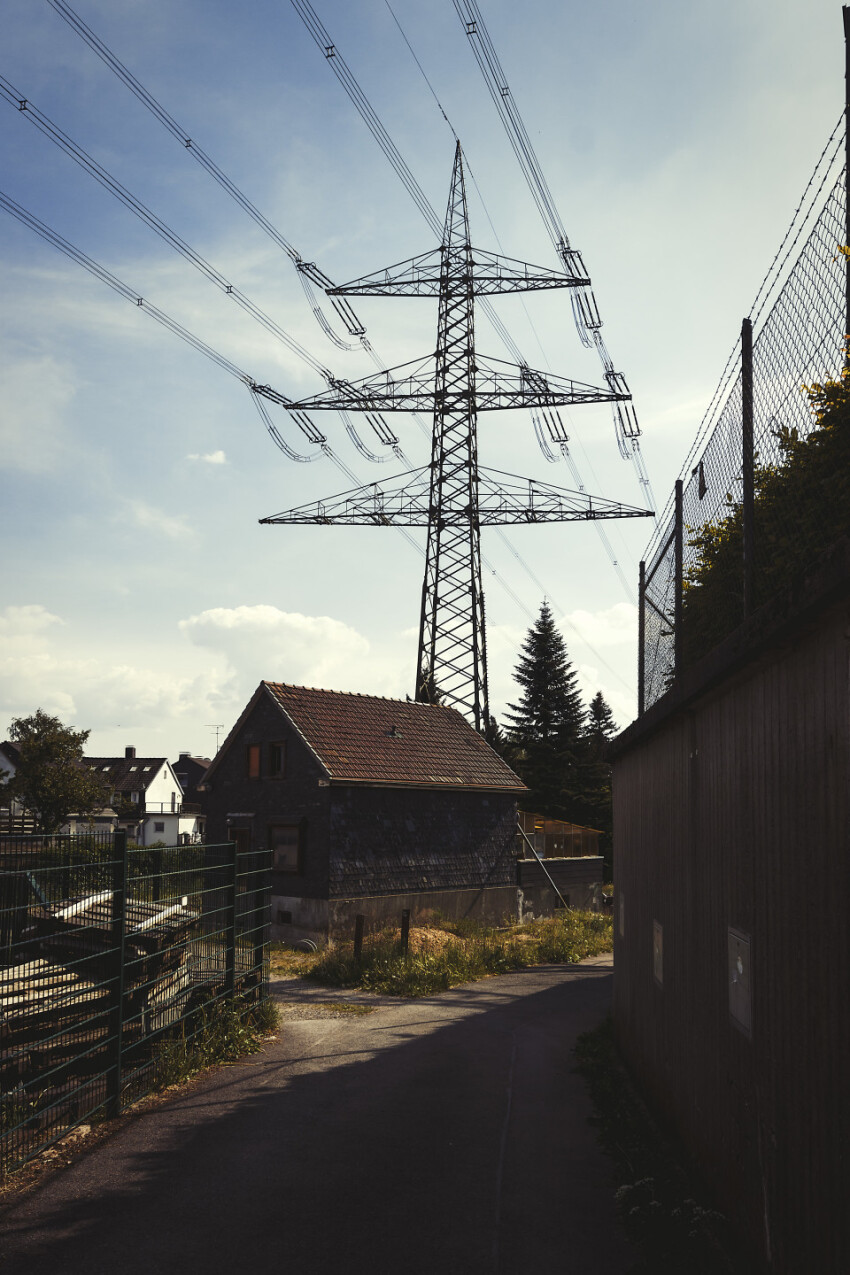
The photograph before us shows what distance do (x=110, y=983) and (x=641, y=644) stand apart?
7957 mm

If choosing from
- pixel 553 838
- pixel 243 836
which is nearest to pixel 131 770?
pixel 553 838

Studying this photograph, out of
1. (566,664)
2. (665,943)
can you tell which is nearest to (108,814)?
(566,664)

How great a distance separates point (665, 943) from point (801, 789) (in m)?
4.56

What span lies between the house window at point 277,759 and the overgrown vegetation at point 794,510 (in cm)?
2166

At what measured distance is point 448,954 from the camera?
20.7m

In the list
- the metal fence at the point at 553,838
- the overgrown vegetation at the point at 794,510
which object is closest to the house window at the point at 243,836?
the metal fence at the point at 553,838

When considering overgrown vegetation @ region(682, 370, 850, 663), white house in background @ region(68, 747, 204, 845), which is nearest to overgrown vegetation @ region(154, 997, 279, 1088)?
overgrown vegetation @ region(682, 370, 850, 663)

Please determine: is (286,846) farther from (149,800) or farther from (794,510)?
(149,800)

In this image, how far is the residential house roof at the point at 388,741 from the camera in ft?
91.2

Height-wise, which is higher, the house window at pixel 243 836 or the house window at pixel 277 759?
the house window at pixel 277 759

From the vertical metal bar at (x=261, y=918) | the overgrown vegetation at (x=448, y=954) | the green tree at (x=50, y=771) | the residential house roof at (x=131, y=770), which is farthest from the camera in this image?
the residential house roof at (x=131, y=770)

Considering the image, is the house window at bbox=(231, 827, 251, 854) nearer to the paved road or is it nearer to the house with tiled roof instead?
the house with tiled roof

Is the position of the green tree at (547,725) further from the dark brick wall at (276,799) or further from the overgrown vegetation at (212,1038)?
the overgrown vegetation at (212,1038)

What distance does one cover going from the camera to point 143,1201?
22.3 ft
